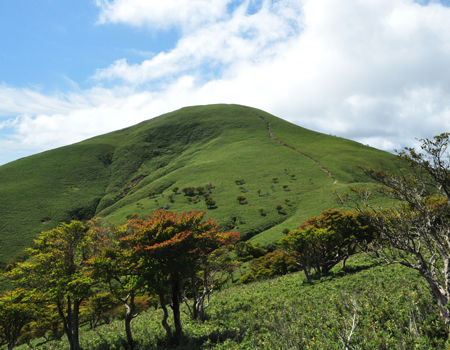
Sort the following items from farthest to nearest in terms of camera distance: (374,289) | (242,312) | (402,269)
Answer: (402,269)
(242,312)
(374,289)

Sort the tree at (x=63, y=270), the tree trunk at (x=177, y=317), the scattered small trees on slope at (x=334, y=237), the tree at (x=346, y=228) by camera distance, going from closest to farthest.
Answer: the tree trunk at (x=177, y=317) < the tree at (x=63, y=270) < the scattered small trees on slope at (x=334, y=237) < the tree at (x=346, y=228)

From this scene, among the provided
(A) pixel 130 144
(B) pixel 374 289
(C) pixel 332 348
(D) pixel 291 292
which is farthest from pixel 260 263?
(A) pixel 130 144

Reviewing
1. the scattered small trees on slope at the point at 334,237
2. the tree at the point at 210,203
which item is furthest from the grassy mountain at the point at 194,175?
the scattered small trees on slope at the point at 334,237

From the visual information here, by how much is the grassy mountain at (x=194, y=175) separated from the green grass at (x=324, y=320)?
1515 inches

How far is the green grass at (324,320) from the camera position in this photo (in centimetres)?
1100

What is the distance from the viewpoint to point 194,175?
10506cm

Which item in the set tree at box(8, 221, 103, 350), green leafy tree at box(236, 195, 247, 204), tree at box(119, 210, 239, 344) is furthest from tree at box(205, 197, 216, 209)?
tree at box(119, 210, 239, 344)

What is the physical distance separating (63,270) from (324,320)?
1817 centimetres

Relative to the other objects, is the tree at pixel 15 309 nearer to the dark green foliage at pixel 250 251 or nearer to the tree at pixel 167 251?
the tree at pixel 167 251

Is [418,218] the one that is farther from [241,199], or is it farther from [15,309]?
[241,199]

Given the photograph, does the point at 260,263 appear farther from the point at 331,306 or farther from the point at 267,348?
the point at 267,348

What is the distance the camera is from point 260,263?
4531cm

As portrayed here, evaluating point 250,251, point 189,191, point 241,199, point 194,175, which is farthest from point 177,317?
point 194,175

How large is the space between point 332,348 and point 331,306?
614cm
